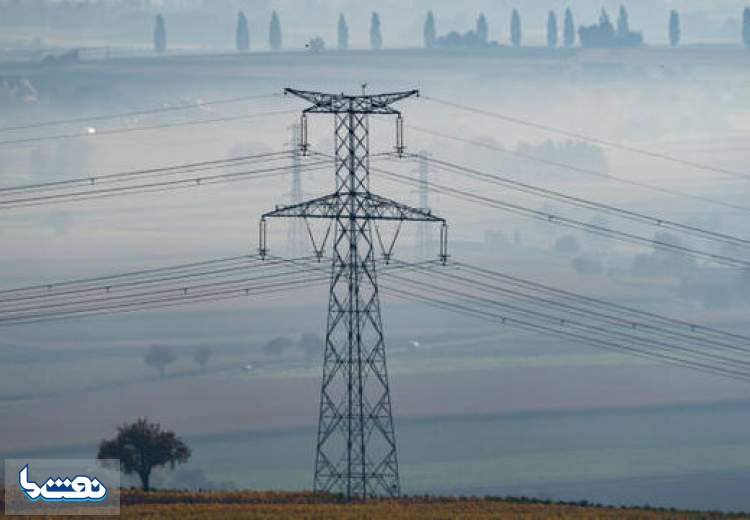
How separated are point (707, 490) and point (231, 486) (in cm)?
4301

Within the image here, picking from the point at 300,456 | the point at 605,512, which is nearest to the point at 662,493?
the point at 300,456

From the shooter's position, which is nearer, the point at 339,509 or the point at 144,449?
the point at 339,509

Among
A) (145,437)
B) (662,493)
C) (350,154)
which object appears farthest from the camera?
(662,493)

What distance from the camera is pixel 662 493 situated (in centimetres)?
17550

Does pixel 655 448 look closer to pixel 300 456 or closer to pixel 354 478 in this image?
pixel 300 456

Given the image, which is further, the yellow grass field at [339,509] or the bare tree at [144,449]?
the bare tree at [144,449]

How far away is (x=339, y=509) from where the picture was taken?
280ft

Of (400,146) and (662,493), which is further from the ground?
(400,146)

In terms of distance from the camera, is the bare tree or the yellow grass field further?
the bare tree

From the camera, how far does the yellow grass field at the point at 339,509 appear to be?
82875mm

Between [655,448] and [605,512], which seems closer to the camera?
[605,512]

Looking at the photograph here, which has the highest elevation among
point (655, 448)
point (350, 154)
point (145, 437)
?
point (350, 154)

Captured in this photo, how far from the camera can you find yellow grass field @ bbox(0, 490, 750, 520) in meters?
82.9

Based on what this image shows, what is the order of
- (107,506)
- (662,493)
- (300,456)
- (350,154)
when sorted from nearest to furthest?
(107,506) < (350,154) < (662,493) < (300,456)
